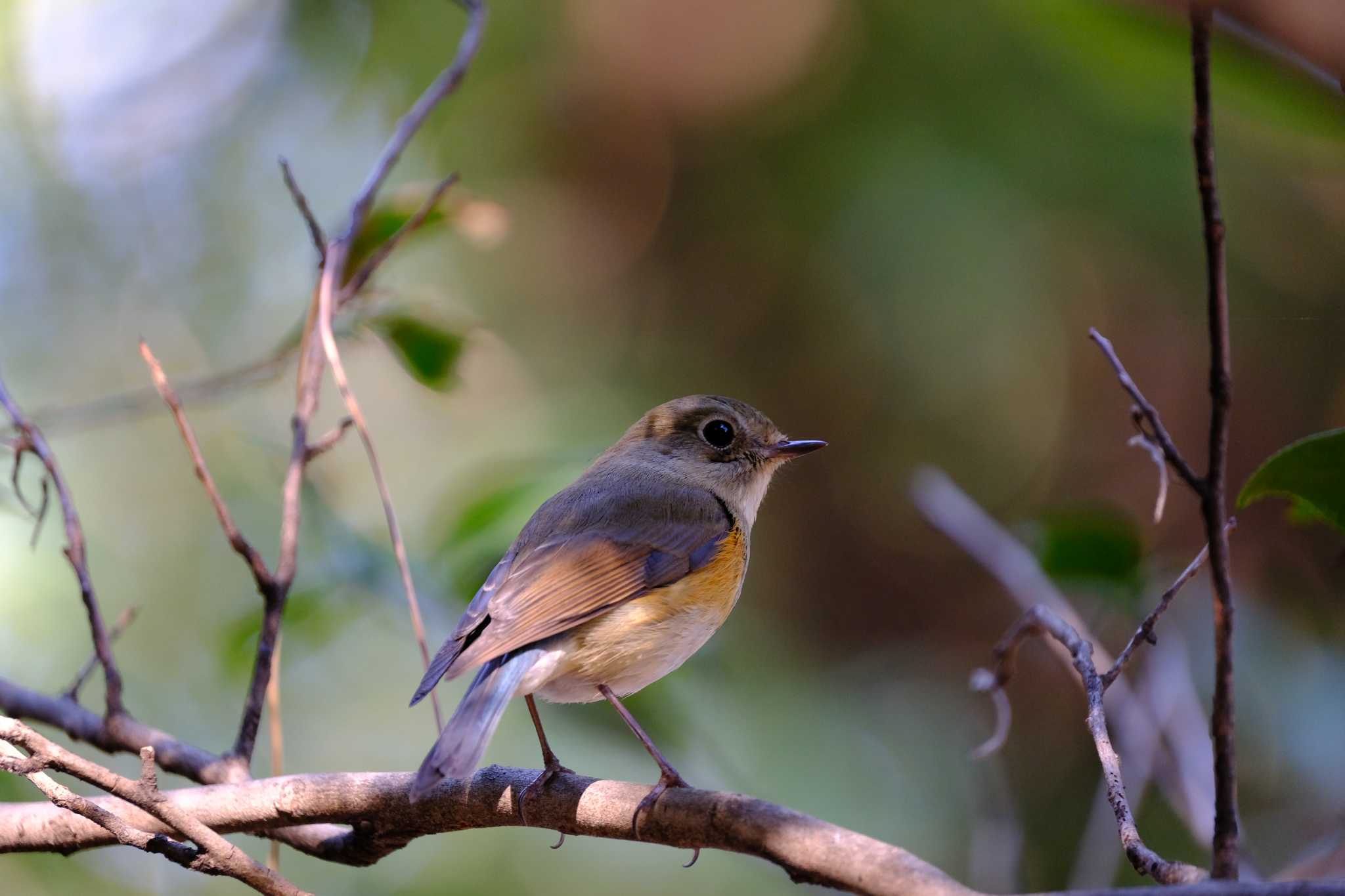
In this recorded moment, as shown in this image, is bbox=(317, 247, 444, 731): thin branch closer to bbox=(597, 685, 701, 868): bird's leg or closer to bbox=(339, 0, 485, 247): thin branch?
bbox=(339, 0, 485, 247): thin branch

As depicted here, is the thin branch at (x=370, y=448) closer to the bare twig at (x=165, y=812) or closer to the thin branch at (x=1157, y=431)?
the bare twig at (x=165, y=812)

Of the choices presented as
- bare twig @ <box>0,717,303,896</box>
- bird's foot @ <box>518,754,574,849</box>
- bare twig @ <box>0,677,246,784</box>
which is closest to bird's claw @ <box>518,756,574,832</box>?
bird's foot @ <box>518,754,574,849</box>

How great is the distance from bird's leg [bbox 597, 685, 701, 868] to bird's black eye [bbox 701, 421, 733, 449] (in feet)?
3.24

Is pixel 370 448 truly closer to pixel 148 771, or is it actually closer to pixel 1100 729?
pixel 148 771

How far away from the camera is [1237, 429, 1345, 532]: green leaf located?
1.87 metres

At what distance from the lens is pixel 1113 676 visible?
1.68 metres

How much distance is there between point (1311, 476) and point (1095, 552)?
148 centimetres

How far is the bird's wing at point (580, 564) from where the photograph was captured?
2.39 metres

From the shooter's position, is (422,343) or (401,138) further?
(422,343)

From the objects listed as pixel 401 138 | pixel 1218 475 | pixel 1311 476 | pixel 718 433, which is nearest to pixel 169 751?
pixel 401 138

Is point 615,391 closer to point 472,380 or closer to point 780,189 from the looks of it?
point 472,380

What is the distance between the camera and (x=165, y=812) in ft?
5.51

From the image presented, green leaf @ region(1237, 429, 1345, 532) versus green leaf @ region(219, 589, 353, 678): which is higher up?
green leaf @ region(1237, 429, 1345, 532)

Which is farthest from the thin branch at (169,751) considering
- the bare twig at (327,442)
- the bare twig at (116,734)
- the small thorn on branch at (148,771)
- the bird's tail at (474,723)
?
the bare twig at (327,442)
